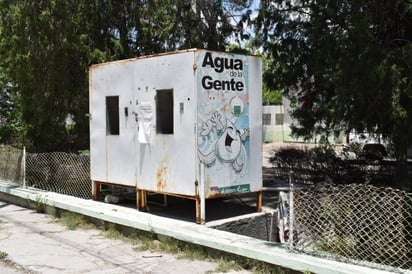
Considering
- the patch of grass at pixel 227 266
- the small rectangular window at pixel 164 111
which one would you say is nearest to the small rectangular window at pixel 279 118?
the small rectangular window at pixel 164 111

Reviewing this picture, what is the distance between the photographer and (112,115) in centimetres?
931

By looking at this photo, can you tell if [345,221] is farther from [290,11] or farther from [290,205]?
[290,11]

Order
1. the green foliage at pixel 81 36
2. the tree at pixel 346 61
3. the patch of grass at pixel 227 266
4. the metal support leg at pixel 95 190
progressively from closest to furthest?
the patch of grass at pixel 227 266 → the tree at pixel 346 61 → the metal support leg at pixel 95 190 → the green foliage at pixel 81 36

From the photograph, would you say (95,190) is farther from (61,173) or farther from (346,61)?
(346,61)

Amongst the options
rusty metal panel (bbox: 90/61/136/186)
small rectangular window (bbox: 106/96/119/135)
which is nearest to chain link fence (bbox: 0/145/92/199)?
rusty metal panel (bbox: 90/61/136/186)

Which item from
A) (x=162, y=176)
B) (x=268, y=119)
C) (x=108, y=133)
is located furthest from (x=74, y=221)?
(x=268, y=119)

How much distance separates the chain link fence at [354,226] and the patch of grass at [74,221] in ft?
12.0

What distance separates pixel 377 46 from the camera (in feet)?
28.3

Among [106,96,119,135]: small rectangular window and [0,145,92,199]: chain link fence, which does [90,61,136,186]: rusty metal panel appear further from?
[0,145,92,199]: chain link fence

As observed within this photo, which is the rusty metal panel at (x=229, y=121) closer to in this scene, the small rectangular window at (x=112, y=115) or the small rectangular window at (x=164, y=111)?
the small rectangular window at (x=164, y=111)

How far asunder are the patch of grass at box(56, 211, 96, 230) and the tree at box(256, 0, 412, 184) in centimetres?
486

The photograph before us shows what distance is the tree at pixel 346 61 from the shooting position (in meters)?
8.40

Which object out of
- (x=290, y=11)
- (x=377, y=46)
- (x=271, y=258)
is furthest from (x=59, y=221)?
(x=290, y=11)

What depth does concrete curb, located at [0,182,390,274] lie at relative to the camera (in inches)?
205
